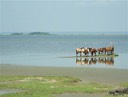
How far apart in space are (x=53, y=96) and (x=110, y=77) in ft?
34.5

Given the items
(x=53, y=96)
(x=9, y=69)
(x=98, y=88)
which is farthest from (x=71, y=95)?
(x=9, y=69)

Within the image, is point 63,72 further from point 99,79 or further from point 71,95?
point 71,95

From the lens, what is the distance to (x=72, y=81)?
27.2 m

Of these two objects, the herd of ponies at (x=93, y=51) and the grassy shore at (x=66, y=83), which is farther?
the herd of ponies at (x=93, y=51)

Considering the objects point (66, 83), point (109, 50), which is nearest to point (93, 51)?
point (109, 50)

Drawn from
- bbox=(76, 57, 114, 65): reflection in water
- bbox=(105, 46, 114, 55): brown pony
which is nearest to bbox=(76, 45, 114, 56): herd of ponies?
bbox=(105, 46, 114, 55): brown pony

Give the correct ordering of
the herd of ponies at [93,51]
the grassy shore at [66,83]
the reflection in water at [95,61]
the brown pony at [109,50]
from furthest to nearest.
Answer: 1. the brown pony at [109,50]
2. the herd of ponies at [93,51]
3. the reflection in water at [95,61]
4. the grassy shore at [66,83]

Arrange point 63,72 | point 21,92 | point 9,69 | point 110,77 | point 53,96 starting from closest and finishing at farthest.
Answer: point 53,96
point 21,92
point 110,77
point 63,72
point 9,69

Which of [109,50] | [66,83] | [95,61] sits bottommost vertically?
[95,61]

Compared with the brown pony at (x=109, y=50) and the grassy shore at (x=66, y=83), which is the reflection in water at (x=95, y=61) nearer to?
the brown pony at (x=109, y=50)

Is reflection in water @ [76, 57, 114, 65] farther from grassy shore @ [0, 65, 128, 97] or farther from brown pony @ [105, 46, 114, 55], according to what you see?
grassy shore @ [0, 65, 128, 97]

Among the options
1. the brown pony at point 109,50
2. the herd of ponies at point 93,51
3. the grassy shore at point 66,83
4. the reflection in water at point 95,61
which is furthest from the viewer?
the brown pony at point 109,50

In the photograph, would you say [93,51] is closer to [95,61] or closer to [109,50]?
[109,50]

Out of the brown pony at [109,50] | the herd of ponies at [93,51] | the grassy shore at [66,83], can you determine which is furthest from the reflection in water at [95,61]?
the grassy shore at [66,83]
